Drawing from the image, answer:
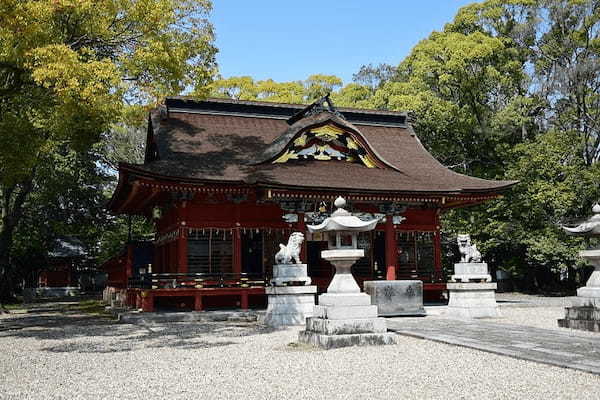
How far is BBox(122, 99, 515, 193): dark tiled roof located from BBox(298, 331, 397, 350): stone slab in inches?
292

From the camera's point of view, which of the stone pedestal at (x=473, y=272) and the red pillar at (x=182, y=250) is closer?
the stone pedestal at (x=473, y=272)

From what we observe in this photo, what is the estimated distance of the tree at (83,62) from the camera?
11.6 m

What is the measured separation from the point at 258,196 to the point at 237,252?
1943 millimetres

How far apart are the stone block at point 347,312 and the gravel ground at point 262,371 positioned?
2.18 feet

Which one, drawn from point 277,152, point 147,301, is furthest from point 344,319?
point 277,152

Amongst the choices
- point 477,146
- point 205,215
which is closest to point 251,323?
point 205,215

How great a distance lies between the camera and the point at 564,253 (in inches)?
955

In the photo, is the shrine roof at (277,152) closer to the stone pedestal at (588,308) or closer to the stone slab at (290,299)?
the stone slab at (290,299)

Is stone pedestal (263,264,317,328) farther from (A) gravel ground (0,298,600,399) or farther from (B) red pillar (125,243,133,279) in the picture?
(B) red pillar (125,243,133,279)

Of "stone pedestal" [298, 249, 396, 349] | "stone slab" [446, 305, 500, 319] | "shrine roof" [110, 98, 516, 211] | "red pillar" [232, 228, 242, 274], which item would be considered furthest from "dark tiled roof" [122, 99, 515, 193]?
"stone pedestal" [298, 249, 396, 349]

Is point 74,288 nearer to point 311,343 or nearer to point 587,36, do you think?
point 311,343

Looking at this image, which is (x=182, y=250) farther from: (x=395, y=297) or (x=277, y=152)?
(x=395, y=297)

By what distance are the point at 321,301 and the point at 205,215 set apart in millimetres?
8398

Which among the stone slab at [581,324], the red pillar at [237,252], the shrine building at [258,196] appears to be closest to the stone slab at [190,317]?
the shrine building at [258,196]
